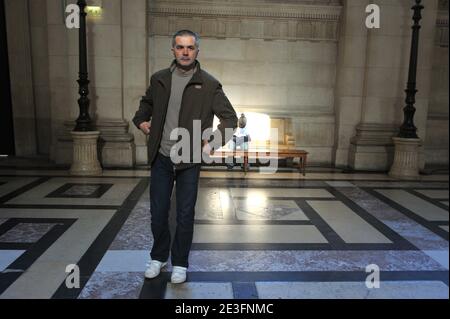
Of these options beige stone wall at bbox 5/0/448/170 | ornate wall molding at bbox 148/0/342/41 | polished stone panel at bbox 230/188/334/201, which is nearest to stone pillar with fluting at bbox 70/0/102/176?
beige stone wall at bbox 5/0/448/170

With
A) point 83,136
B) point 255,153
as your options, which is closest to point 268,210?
point 255,153

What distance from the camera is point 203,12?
9.48m

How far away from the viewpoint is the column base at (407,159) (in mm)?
8562

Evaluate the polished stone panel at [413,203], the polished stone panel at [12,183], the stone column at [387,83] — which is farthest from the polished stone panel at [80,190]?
the stone column at [387,83]

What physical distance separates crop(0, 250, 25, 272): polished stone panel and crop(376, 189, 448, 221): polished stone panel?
194 inches

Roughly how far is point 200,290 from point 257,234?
1625mm

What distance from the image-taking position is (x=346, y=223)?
18.5ft

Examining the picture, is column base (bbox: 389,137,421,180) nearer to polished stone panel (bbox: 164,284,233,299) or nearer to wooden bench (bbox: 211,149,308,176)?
wooden bench (bbox: 211,149,308,176)

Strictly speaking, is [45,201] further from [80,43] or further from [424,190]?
[424,190]

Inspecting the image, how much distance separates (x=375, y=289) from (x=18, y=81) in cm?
909

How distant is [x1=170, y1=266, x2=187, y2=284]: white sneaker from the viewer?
3.74 metres
